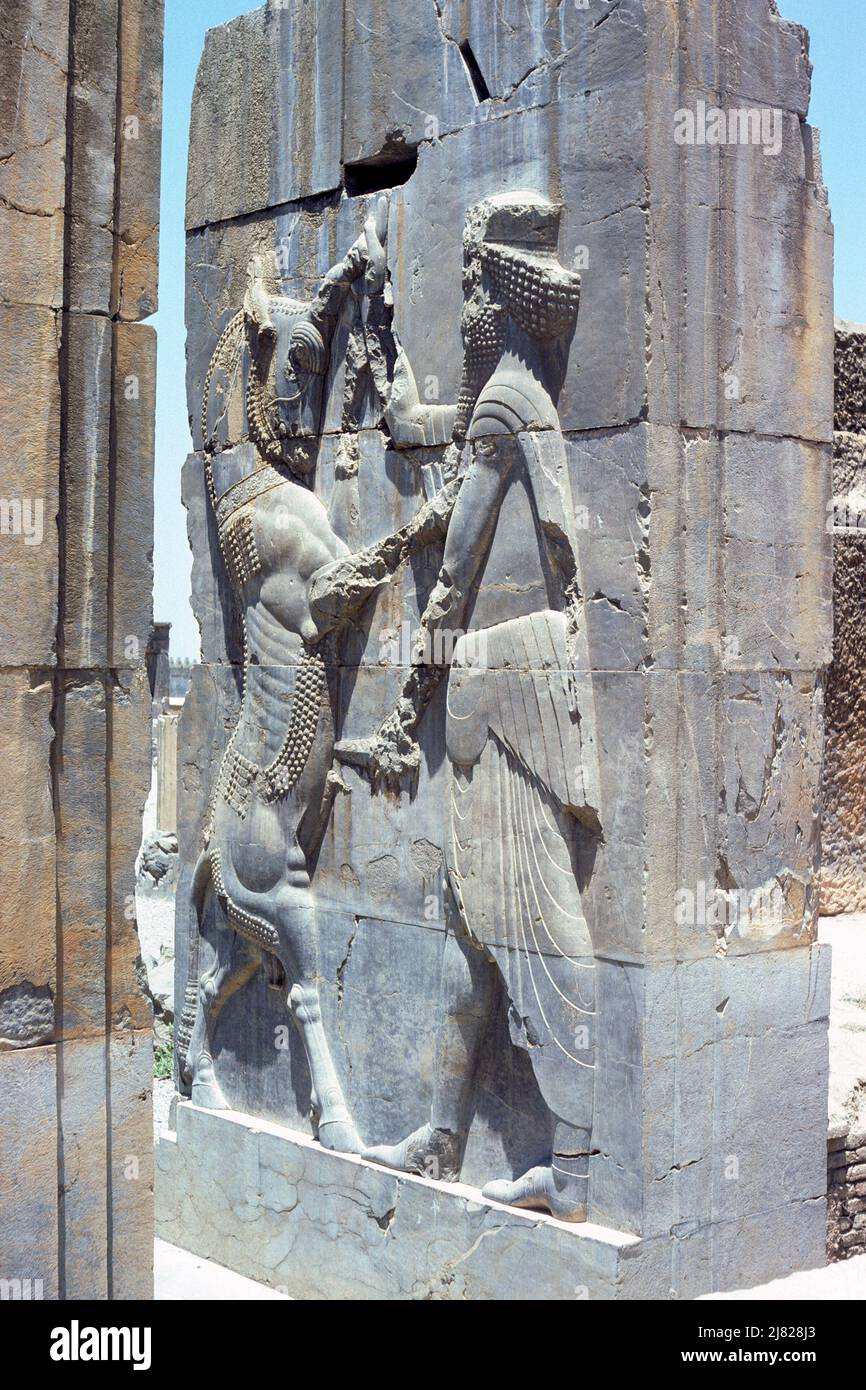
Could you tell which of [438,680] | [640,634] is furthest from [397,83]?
[640,634]

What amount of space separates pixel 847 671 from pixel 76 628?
252 inches

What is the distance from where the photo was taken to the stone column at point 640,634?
5316mm

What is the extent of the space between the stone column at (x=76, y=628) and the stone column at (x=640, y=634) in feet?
7.38

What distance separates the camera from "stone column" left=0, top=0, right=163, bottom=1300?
320 centimetres

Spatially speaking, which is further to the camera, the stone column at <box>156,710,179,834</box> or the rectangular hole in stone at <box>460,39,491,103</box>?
the stone column at <box>156,710,179,834</box>

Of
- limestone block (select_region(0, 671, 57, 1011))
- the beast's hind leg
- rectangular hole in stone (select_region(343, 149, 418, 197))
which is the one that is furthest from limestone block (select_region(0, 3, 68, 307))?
the beast's hind leg

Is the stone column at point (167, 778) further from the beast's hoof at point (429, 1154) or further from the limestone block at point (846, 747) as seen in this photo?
the beast's hoof at point (429, 1154)

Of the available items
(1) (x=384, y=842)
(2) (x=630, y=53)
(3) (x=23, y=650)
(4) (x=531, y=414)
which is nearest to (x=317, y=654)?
(1) (x=384, y=842)

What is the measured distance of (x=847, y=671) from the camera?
355 inches

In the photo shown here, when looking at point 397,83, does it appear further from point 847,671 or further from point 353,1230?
point 353,1230

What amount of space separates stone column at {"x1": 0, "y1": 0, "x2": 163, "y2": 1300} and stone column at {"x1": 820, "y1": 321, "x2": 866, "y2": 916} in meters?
Answer: 6.08

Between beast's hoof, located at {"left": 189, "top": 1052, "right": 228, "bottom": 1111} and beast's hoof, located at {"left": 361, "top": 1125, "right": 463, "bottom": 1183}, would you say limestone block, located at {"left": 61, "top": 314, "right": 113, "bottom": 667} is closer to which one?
beast's hoof, located at {"left": 361, "top": 1125, "right": 463, "bottom": 1183}

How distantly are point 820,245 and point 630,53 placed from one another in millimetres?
947

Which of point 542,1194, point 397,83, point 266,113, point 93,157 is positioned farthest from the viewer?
point 266,113
